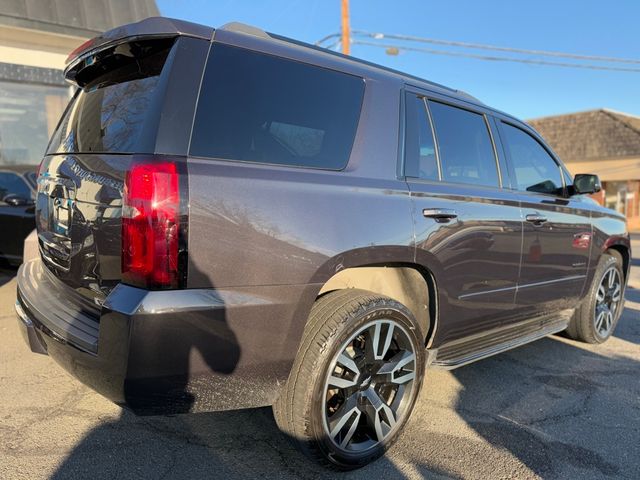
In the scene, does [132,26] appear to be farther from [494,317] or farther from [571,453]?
[571,453]

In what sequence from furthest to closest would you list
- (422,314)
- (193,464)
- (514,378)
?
(514,378) < (422,314) < (193,464)

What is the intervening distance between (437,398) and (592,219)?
2255 millimetres

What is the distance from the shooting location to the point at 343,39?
52.7ft

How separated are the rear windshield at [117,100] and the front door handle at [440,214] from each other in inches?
60.0

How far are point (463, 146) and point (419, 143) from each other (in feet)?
1.90

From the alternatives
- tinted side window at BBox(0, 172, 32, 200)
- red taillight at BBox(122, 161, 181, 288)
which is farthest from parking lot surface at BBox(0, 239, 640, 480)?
tinted side window at BBox(0, 172, 32, 200)

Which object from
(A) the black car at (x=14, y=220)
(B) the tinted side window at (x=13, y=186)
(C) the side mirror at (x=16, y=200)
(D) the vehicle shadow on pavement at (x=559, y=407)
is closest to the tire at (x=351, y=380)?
(D) the vehicle shadow on pavement at (x=559, y=407)

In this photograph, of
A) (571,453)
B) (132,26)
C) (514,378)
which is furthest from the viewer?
(514,378)

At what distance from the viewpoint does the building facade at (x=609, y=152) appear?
26.2 metres

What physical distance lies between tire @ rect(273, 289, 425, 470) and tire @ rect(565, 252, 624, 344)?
8.29 feet

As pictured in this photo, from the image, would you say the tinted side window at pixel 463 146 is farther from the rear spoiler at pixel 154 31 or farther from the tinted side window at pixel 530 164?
the rear spoiler at pixel 154 31

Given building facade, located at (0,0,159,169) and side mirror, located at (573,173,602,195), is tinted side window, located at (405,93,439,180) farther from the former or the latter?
building facade, located at (0,0,159,169)

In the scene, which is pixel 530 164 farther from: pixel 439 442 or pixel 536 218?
pixel 439 442

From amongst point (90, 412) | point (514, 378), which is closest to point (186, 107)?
point (90, 412)
